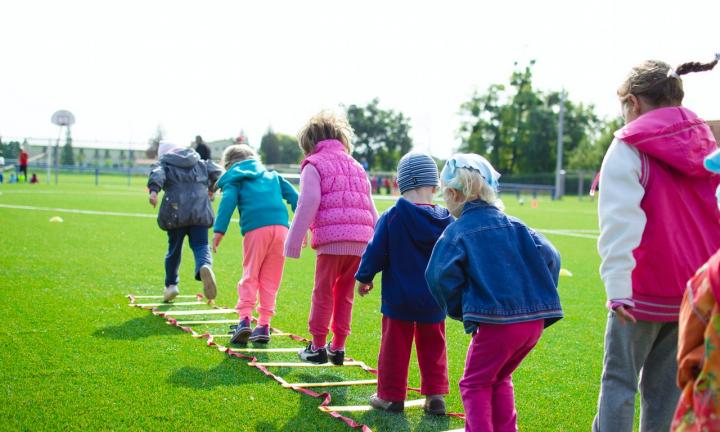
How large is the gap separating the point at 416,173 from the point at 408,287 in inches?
28.1

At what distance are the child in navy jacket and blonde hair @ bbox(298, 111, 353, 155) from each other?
4.23 ft

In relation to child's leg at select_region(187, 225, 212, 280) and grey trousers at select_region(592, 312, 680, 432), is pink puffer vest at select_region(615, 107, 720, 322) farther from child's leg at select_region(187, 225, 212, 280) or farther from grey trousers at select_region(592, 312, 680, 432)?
child's leg at select_region(187, 225, 212, 280)

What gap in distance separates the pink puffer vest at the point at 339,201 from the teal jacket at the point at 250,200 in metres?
0.82

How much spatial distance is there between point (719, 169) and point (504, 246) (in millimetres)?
1445

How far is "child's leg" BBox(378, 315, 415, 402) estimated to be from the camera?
14.3ft

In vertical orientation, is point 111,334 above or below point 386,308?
below

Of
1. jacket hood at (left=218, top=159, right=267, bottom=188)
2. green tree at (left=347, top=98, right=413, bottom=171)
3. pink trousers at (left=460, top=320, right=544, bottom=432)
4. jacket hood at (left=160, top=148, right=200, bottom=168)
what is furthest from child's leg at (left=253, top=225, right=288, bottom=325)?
green tree at (left=347, top=98, right=413, bottom=171)

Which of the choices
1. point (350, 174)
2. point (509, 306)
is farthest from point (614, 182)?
point (350, 174)

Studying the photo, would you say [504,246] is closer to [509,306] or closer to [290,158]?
[509,306]

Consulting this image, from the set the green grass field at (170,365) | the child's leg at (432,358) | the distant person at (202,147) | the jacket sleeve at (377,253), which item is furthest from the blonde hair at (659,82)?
the distant person at (202,147)

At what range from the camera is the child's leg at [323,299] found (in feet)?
17.5

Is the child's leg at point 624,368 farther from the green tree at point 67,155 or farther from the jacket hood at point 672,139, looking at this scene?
the green tree at point 67,155

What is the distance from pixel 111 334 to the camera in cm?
585

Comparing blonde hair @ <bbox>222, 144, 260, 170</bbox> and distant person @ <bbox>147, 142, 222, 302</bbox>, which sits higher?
blonde hair @ <bbox>222, 144, 260, 170</bbox>
